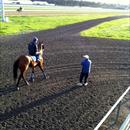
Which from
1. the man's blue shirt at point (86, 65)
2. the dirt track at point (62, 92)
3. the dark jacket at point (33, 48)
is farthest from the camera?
the dark jacket at point (33, 48)

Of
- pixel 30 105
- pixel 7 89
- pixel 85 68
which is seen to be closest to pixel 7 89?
pixel 7 89

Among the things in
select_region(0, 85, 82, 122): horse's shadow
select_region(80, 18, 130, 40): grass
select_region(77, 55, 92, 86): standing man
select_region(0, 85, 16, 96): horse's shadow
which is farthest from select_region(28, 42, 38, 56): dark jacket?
select_region(80, 18, 130, 40): grass

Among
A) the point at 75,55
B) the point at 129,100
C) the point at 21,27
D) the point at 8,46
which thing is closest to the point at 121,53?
the point at 75,55

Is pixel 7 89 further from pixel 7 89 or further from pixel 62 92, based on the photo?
pixel 62 92

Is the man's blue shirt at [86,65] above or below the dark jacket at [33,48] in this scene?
below

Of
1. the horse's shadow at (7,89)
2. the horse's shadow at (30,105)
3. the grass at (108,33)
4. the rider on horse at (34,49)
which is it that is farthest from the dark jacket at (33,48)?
the grass at (108,33)

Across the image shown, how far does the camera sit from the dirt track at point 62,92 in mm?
9924

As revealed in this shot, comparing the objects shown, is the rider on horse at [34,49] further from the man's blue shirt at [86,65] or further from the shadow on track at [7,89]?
the man's blue shirt at [86,65]

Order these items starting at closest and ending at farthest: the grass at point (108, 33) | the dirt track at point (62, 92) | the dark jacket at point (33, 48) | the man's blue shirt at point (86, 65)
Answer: the dirt track at point (62, 92) < the man's blue shirt at point (86, 65) < the dark jacket at point (33, 48) < the grass at point (108, 33)

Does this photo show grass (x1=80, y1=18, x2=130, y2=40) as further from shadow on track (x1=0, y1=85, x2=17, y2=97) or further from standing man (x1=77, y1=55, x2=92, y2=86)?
shadow on track (x1=0, y1=85, x2=17, y2=97)

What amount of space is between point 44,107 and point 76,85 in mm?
3142

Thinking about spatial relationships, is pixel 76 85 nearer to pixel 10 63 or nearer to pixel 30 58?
pixel 30 58

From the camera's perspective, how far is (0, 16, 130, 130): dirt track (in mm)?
9924

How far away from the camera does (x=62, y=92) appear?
41.8ft
